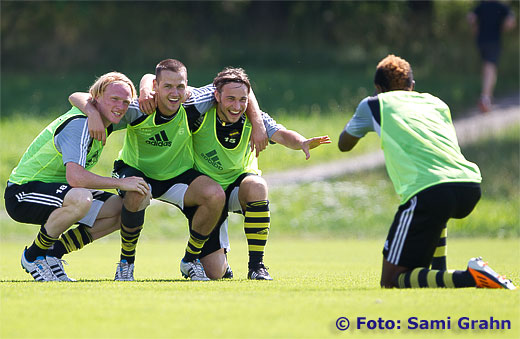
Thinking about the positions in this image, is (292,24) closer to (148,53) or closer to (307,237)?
(148,53)

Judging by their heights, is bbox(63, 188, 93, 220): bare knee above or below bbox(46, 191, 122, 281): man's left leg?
above

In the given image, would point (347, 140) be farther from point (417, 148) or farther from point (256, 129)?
point (256, 129)

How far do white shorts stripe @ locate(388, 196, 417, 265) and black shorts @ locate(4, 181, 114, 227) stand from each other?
3.00m

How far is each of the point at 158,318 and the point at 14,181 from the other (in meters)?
3.37

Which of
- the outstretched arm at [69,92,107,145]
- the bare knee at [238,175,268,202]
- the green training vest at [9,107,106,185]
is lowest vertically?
the bare knee at [238,175,268,202]

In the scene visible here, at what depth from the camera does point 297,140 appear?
7.80 metres

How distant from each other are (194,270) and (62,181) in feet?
4.85

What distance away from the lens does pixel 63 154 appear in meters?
7.30

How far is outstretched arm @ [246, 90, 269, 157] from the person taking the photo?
7.88 meters

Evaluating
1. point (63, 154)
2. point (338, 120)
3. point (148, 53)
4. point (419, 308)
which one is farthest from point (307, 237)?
point (148, 53)

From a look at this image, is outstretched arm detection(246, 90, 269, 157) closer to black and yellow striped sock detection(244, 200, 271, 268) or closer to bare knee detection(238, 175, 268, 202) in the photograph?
bare knee detection(238, 175, 268, 202)

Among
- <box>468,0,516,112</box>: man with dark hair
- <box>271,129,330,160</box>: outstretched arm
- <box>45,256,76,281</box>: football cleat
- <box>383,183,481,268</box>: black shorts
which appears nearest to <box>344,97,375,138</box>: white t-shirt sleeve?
<box>383,183,481,268</box>: black shorts

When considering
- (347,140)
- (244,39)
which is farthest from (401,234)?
(244,39)

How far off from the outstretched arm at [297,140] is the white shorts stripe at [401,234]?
143cm
